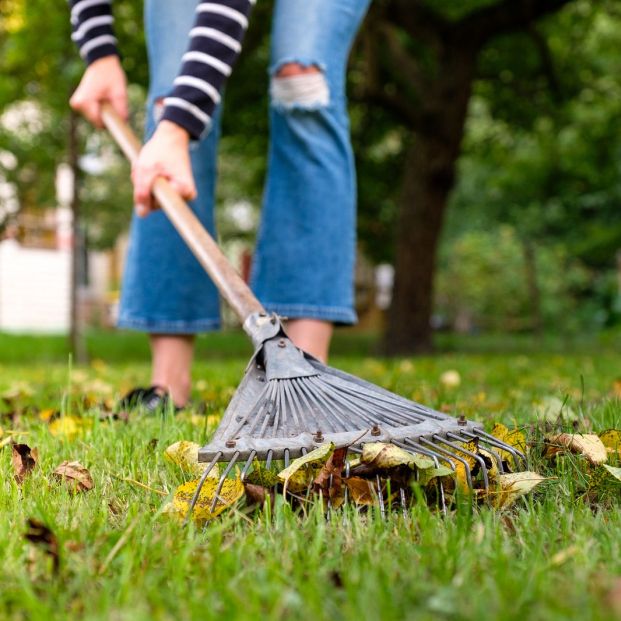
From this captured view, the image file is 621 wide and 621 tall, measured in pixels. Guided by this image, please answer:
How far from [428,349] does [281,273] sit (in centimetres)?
658

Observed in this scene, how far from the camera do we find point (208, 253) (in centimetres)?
200

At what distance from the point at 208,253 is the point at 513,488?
1.01 m

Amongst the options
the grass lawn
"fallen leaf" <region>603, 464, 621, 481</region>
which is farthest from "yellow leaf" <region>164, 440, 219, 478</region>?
"fallen leaf" <region>603, 464, 621, 481</region>

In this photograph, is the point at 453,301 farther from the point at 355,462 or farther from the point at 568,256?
the point at 355,462

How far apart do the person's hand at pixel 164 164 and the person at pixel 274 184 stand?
8cm

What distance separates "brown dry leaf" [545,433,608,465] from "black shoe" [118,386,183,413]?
3.66ft

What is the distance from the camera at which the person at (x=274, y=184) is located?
2.45m

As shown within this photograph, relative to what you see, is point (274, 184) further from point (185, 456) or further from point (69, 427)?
point (185, 456)

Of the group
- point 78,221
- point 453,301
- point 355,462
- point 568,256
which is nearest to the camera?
point 355,462

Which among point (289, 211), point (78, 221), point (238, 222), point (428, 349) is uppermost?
point (238, 222)

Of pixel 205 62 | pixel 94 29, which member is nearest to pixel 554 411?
pixel 205 62

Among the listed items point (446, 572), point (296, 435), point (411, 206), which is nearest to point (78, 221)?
point (411, 206)

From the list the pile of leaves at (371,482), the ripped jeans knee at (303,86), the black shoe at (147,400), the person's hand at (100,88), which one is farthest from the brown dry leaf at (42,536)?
the person's hand at (100,88)

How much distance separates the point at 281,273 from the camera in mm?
2543
